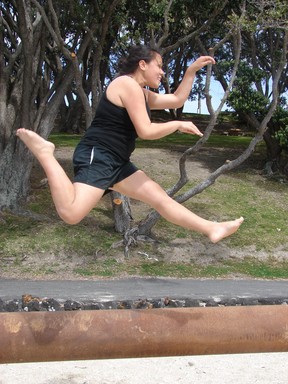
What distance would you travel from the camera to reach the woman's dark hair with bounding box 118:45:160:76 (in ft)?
12.3

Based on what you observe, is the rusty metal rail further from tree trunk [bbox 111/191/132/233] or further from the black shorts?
tree trunk [bbox 111/191/132/233]

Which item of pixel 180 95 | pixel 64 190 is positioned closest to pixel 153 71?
pixel 180 95

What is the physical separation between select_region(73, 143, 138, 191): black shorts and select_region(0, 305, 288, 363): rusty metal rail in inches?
48.5

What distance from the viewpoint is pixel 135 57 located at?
3.77 meters

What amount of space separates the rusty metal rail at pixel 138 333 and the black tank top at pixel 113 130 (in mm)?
1460

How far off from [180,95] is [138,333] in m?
2.22

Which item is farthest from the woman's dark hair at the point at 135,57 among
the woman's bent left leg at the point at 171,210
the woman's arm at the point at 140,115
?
the woman's bent left leg at the point at 171,210

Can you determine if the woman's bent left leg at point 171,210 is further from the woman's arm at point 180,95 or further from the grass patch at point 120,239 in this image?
the grass patch at point 120,239

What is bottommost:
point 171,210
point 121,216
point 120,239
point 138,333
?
point 120,239

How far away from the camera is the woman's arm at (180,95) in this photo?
13.2 feet

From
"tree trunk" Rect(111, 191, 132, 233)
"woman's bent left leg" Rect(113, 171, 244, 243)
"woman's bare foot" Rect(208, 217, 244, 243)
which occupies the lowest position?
"tree trunk" Rect(111, 191, 132, 233)

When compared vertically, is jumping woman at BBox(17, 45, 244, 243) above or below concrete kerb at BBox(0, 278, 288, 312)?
above

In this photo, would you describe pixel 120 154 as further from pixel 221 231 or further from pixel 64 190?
pixel 221 231

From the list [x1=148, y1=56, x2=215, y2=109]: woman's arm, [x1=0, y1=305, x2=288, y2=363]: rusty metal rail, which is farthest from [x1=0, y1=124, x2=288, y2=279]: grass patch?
[x1=0, y1=305, x2=288, y2=363]: rusty metal rail
